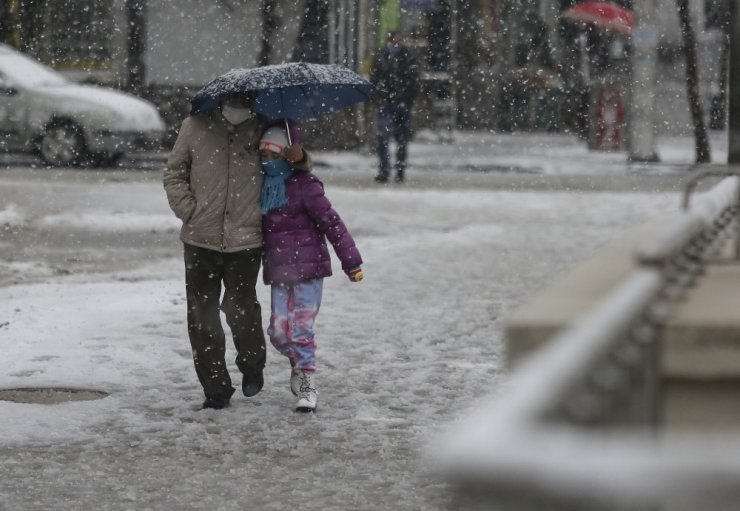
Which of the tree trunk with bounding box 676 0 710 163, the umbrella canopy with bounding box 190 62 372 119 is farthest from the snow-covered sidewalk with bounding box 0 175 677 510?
the tree trunk with bounding box 676 0 710 163

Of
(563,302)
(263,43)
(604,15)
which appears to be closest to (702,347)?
(563,302)

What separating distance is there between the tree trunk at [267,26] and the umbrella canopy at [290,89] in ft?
60.9

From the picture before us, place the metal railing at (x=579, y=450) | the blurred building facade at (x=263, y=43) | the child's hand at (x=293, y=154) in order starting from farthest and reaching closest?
1. the blurred building facade at (x=263, y=43)
2. the child's hand at (x=293, y=154)
3. the metal railing at (x=579, y=450)

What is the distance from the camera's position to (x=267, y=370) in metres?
7.98

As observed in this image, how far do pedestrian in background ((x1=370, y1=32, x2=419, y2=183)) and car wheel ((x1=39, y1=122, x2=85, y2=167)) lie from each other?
4508 mm

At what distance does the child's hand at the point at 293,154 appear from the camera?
6.73 metres

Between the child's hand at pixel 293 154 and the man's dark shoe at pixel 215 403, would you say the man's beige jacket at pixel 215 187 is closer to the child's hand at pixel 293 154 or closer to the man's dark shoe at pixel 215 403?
the child's hand at pixel 293 154

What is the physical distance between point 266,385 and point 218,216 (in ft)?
3.56

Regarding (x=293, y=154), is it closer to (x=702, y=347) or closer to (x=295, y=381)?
(x=295, y=381)

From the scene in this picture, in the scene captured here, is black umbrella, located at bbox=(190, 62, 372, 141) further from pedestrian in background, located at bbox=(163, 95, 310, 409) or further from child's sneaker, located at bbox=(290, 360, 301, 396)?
child's sneaker, located at bbox=(290, 360, 301, 396)

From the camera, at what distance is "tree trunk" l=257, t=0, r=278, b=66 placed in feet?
85.1

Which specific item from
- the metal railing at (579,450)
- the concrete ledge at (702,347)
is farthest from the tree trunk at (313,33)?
the metal railing at (579,450)

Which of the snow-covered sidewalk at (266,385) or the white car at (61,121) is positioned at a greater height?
the white car at (61,121)

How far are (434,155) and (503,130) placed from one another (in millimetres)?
8783
